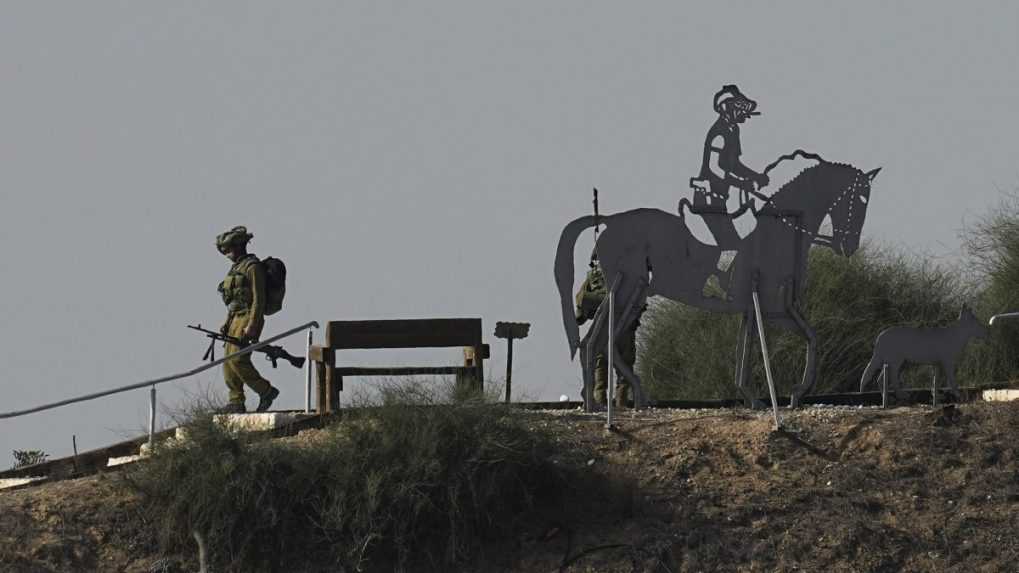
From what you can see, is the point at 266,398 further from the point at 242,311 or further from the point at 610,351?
the point at 610,351

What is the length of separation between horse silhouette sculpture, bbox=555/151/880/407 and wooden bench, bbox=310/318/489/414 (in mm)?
1072

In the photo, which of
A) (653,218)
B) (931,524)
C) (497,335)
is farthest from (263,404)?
(931,524)

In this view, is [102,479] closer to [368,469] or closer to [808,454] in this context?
[368,469]

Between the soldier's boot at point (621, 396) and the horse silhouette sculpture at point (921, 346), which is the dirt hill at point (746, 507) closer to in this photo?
the horse silhouette sculpture at point (921, 346)

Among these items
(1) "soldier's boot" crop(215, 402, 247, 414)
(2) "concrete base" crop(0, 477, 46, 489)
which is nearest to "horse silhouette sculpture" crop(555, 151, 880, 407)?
(1) "soldier's boot" crop(215, 402, 247, 414)

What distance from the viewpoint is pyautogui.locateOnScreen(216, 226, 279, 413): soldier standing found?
2147 centimetres

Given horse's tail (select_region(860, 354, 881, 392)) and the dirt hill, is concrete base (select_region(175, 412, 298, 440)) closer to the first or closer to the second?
the dirt hill

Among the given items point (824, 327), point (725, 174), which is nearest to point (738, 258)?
point (725, 174)

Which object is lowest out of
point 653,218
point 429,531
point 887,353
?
point 429,531

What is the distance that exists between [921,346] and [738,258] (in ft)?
7.05

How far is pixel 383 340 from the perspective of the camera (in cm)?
2103

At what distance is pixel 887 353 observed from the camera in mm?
21484

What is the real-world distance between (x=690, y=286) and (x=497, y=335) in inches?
98.9

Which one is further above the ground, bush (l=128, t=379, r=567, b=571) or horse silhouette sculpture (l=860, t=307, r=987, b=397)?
horse silhouette sculpture (l=860, t=307, r=987, b=397)
